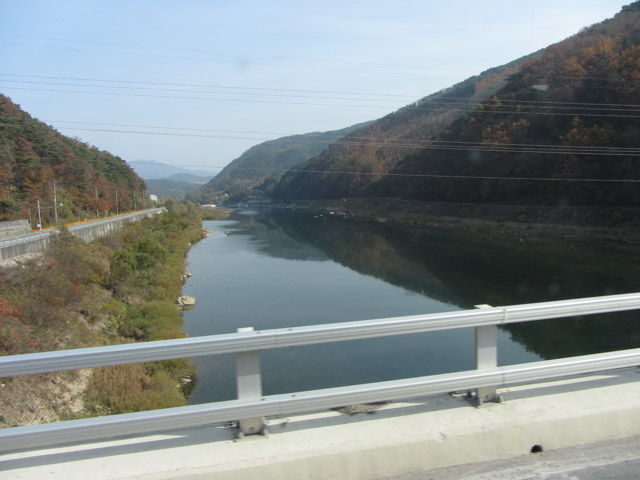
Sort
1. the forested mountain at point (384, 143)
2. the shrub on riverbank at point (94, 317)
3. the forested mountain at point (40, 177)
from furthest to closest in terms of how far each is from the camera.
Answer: the forested mountain at point (384, 143), the forested mountain at point (40, 177), the shrub on riverbank at point (94, 317)

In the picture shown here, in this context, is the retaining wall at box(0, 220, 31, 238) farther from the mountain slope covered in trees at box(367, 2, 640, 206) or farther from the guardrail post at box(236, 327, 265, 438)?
the mountain slope covered in trees at box(367, 2, 640, 206)

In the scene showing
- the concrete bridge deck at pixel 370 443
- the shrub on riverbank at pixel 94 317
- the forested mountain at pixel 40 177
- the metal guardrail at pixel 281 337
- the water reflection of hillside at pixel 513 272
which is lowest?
the water reflection of hillside at pixel 513 272

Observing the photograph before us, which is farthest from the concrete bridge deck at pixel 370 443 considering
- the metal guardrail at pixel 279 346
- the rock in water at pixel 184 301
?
the rock in water at pixel 184 301

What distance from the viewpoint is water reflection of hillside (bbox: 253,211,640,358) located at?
15031 millimetres

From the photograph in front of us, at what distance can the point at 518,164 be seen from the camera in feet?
144

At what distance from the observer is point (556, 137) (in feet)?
137

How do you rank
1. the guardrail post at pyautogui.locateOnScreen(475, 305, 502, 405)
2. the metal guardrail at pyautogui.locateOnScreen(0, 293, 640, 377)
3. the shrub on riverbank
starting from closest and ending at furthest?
1. the metal guardrail at pyautogui.locateOnScreen(0, 293, 640, 377)
2. the guardrail post at pyautogui.locateOnScreen(475, 305, 502, 405)
3. the shrub on riverbank

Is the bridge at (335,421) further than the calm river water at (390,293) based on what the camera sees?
No

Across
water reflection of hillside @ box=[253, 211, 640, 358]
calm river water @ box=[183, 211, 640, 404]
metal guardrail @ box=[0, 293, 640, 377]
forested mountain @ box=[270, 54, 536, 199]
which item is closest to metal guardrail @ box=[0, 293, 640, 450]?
metal guardrail @ box=[0, 293, 640, 377]

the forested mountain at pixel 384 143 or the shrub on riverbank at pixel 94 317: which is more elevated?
the forested mountain at pixel 384 143

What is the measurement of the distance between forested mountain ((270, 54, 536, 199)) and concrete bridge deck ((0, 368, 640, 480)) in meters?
78.3

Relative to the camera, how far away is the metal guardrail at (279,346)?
2.34m

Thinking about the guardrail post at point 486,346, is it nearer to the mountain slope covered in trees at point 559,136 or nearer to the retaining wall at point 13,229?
the retaining wall at point 13,229

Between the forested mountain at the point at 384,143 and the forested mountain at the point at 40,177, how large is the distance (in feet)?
146
